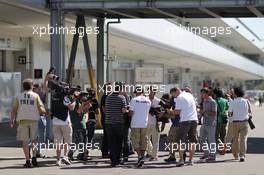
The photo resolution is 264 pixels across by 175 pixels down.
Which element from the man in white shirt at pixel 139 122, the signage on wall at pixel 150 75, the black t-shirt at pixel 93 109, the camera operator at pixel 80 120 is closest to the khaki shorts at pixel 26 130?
the camera operator at pixel 80 120

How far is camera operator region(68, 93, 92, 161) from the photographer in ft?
45.2

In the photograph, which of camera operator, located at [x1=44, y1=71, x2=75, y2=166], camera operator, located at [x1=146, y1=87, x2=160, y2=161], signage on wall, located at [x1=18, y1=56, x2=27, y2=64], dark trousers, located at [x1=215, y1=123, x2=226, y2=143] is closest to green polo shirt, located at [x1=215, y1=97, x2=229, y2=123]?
dark trousers, located at [x1=215, y1=123, x2=226, y2=143]

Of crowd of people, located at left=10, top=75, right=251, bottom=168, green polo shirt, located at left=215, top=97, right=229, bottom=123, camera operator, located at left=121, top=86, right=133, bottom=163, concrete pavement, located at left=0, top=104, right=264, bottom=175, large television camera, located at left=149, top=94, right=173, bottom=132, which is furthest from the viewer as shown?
green polo shirt, located at left=215, top=97, right=229, bottom=123

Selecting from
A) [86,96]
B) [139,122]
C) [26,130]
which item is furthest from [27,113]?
[139,122]

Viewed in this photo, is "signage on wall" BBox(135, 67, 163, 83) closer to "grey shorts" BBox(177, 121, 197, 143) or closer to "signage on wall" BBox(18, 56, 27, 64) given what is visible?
"signage on wall" BBox(18, 56, 27, 64)

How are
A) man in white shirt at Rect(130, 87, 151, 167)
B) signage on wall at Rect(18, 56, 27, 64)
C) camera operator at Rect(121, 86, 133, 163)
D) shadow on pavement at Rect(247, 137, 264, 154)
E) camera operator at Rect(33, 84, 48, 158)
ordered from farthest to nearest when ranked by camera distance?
signage on wall at Rect(18, 56, 27, 64)
shadow on pavement at Rect(247, 137, 264, 154)
camera operator at Rect(33, 84, 48, 158)
camera operator at Rect(121, 86, 133, 163)
man in white shirt at Rect(130, 87, 151, 167)

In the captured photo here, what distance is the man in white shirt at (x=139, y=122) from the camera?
1324 cm

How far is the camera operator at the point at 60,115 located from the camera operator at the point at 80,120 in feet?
1.61

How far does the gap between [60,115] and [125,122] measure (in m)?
1.45

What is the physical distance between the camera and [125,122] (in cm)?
1334

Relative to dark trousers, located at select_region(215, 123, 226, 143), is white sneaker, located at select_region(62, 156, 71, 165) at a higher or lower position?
lower

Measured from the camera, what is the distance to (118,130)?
43.5 ft

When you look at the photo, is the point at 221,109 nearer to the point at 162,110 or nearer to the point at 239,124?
the point at 239,124

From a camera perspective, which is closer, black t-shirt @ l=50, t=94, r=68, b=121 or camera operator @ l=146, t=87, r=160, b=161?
black t-shirt @ l=50, t=94, r=68, b=121
